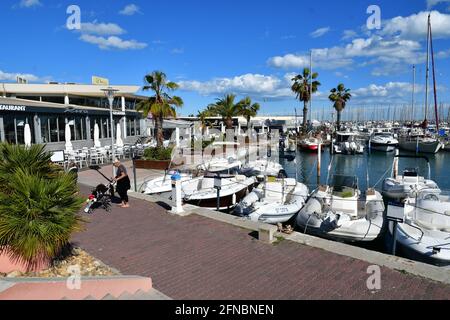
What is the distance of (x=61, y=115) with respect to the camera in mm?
24906

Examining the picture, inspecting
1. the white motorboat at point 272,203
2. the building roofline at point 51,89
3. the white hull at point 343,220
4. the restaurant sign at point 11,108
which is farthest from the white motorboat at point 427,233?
the building roofline at point 51,89

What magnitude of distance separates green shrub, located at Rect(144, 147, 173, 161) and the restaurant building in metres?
3.62

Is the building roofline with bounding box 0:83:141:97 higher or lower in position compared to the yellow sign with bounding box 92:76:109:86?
lower

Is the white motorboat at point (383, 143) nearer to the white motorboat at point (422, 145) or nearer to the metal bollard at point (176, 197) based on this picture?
the white motorboat at point (422, 145)

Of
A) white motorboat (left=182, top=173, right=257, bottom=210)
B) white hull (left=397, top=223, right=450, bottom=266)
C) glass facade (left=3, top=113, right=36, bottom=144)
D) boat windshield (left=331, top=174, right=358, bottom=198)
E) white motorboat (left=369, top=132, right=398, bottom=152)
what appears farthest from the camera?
white motorboat (left=369, top=132, right=398, bottom=152)

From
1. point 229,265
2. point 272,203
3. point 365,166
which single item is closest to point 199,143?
point 272,203

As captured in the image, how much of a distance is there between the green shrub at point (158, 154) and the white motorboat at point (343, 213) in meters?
11.2

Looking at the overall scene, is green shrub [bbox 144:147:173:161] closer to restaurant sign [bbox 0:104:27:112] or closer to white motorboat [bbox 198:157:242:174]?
white motorboat [bbox 198:157:242:174]

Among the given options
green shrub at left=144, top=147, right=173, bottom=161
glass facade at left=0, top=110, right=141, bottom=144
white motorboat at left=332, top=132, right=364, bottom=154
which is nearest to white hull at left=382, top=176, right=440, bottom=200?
green shrub at left=144, top=147, right=173, bottom=161

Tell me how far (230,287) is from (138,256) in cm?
231

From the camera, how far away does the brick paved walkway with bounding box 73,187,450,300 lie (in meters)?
5.57

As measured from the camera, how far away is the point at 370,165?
38.2 m
